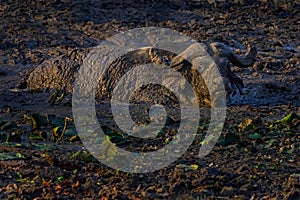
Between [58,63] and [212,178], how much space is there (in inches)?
172

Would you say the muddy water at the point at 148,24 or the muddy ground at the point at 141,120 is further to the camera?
the muddy water at the point at 148,24

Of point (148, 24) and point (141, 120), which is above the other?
point (141, 120)

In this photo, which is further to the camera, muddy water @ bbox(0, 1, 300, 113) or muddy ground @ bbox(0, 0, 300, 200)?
muddy water @ bbox(0, 1, 300, 113)

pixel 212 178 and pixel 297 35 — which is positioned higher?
pixel 212 178

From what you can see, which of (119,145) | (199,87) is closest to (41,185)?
(119,145)

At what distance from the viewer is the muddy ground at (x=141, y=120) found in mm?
4734

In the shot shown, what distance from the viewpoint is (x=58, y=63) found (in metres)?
8.90

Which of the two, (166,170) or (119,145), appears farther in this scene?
(119,145)

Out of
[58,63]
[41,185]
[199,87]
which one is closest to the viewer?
[41,185]

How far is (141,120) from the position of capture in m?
6.83

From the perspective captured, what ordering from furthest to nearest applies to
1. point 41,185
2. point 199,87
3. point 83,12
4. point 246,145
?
point 83,12
point 199,87
point 246,145
point 41,185

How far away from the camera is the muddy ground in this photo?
4734 millimetres

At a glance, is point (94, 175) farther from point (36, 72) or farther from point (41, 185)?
point (36, 72)

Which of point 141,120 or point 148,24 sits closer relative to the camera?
point 141,120
